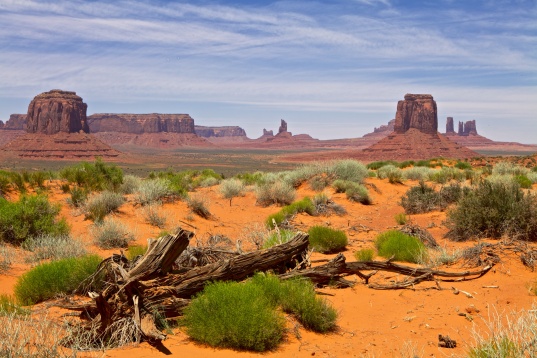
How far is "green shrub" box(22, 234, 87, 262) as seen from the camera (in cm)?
959

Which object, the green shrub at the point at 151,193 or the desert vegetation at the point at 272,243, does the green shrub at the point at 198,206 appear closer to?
the desert vegetation at the point at 272,243

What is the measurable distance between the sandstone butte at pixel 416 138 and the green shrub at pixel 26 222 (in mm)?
102859

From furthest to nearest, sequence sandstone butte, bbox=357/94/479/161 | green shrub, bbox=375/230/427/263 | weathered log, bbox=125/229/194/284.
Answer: sandstone butte, bbox=357/94/479/161, green shrub, bbox=375/230/427/263, weathered log, bbox=125/229/194/284

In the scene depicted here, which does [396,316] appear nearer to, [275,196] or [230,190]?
[275,196]

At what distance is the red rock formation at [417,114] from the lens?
127125 mm

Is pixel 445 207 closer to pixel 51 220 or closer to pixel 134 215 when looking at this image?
pixel 134 215

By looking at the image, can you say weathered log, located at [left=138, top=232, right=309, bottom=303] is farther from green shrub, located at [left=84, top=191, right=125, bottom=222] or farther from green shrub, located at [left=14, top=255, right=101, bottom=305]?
green shrub, located at [left=84, top=191, right=125, bottom=222]

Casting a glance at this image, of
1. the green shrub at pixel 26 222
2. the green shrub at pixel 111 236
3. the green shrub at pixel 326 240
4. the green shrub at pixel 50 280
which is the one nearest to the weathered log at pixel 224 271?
the green shrub at pixel 50 280

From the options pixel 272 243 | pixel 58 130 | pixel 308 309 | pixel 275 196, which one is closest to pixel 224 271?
pixel 308 309

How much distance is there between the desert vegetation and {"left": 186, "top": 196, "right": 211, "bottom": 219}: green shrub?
50 mm

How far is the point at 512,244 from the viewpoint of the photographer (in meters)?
9.20

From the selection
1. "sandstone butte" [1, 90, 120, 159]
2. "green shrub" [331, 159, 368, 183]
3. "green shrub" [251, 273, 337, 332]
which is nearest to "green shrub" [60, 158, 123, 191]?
"green shrub" [331, 159, 368, 183]

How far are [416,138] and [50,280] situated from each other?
409ft

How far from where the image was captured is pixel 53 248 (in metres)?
10.0
